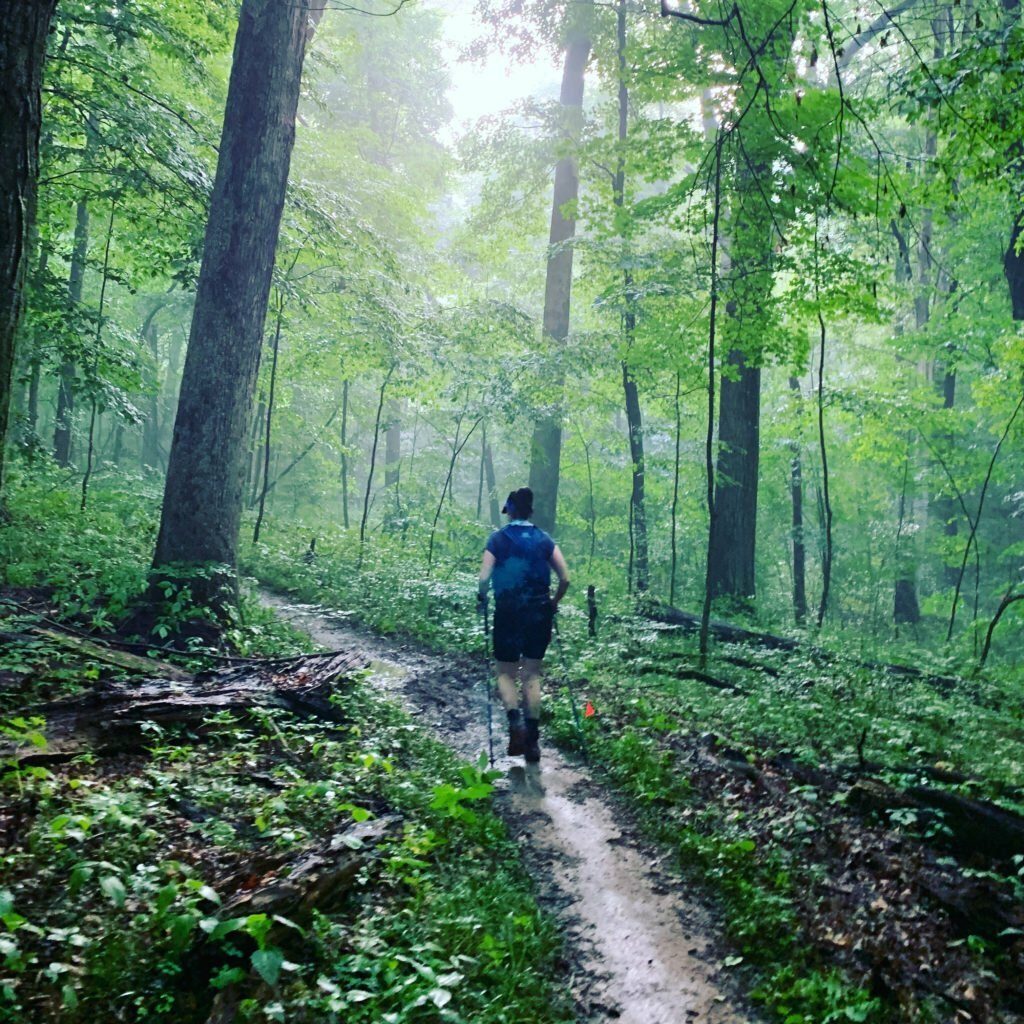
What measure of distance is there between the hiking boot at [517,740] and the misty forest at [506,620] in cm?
7

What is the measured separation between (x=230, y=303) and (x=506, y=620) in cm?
484

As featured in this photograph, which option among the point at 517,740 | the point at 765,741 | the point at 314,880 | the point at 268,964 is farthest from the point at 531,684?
the point at 268,964

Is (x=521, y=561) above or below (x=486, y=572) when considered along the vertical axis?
above

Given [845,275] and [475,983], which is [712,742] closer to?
[475,983]

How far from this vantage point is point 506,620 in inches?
267

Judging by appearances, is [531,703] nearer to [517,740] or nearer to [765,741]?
[517,740]

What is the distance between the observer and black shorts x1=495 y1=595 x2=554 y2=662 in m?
6.75

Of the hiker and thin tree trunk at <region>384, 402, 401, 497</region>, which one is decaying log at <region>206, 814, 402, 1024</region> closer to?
the hiker

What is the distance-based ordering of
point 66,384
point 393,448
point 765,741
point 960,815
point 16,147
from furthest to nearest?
1. point 393,448
2. point 66,384
3. point 765,741
4. point 960,815
5. point 16,147

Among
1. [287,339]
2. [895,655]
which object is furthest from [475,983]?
[287,339]

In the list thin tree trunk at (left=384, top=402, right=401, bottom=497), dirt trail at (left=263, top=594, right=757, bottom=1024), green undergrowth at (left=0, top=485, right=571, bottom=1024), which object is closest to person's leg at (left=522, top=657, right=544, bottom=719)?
dirt trail at (left=263, top=594, right=757, bottom=1024)

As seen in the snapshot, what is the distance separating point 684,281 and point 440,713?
1019 centimetres

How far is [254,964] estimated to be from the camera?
287 centimetres

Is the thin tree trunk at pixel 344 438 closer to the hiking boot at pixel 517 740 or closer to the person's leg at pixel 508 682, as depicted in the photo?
the person's leg at pixel 508 682
